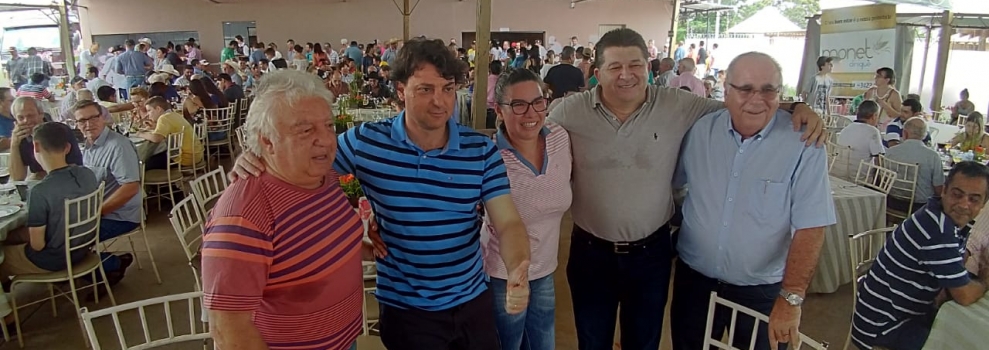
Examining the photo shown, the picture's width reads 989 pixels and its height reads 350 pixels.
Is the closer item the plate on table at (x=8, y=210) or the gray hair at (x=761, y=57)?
the gray hair at (x=761, y=57)

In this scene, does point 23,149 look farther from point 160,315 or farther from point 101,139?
point 160,315

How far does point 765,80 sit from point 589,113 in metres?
0.56

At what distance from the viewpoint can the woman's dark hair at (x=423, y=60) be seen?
4.65 ft

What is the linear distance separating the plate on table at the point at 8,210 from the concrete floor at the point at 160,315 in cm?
67

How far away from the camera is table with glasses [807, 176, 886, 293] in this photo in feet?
12.4

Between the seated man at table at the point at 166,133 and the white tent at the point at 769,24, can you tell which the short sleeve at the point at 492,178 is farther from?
the white tent at the point at 769,24

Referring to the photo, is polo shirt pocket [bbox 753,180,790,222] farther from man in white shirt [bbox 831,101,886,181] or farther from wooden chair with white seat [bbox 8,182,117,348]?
man in white shirt [bbox 831,101,886,181]

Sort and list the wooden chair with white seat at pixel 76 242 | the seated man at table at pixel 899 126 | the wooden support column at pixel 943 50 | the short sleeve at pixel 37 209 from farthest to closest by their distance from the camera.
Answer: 1. the wooden support column at pixel 943 50
2. the seated man at table at pixel 899 126
3. the wooden chair with white seat at pixel 76 242
4. the short sleeve at pixel 37 209

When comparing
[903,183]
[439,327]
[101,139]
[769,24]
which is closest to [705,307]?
[439,327]

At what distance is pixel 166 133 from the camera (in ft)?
17.7

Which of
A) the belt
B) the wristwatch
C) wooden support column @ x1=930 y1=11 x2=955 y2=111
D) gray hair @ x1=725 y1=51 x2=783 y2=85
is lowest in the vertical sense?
the wristwatch

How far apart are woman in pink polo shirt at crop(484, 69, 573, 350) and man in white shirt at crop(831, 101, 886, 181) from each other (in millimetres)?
4175

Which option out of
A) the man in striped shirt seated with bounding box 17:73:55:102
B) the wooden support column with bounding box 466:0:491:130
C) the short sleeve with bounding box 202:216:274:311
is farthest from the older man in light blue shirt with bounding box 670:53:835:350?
the man in striped shirt seated with bounding box 17:73:55:102

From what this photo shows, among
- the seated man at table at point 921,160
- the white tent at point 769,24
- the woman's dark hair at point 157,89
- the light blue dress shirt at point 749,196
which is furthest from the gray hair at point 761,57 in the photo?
the white tent at point 769,24
